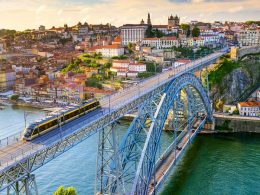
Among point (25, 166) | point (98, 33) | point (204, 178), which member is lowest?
point (204, 178)

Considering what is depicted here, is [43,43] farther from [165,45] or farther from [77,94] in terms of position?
[77,94]

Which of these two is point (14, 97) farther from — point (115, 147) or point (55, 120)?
point (115, 147)

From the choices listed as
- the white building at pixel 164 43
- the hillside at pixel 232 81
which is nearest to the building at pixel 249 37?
the white building at pixel 164 43

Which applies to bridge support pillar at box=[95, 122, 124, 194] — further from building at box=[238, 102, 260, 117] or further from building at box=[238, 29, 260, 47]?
building at box=[238, 29, 260, 47]

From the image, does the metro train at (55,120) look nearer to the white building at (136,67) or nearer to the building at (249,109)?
the building at (249,109)

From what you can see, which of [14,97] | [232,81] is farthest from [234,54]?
[14,97]

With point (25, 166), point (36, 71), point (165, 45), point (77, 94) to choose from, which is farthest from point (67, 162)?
point (165, 45)

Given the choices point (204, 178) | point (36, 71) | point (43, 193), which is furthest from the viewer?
point (36, 71)
